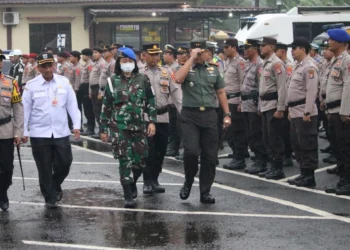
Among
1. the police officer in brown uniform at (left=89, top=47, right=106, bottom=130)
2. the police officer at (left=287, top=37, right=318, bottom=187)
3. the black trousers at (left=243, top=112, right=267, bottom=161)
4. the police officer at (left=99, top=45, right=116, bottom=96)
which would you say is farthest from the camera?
the police officer in brown uniform at (left=89, top=47, right=106, bottom=130)

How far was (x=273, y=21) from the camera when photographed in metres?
27.1

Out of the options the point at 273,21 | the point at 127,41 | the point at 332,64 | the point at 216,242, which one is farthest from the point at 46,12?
the point at 216,242

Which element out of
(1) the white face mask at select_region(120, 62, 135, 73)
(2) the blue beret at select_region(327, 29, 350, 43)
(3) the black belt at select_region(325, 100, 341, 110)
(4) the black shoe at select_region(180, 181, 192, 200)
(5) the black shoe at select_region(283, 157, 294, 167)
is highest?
Answer: (2) the blue beret at select_region(327, 29, 350, 43)

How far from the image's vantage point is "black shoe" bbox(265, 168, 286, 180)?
12.8m

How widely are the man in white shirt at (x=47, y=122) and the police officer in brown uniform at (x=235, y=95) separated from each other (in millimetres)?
4249

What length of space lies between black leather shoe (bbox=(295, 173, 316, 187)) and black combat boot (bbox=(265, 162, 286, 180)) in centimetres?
73

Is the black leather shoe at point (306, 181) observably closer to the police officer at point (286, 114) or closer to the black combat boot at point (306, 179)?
the black combat boot at point (306, 179)

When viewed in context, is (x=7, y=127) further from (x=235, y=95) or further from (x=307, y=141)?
(x=235, y=95)

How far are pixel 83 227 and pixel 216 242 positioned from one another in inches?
64.4

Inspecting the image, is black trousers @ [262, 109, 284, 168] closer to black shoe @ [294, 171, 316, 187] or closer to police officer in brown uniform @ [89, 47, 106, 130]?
black shoe @ [294, 171, 316, 187]

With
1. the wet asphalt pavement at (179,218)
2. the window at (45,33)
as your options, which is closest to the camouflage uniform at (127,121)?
the wet asphalt pavement at (179,218)

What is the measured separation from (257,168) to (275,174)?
0.68 m

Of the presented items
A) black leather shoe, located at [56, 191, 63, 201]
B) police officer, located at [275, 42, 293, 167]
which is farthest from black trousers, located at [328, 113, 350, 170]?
black leather shoe, located at [56, 191, 63, 201]

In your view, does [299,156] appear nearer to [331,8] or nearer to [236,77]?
[236,77]
